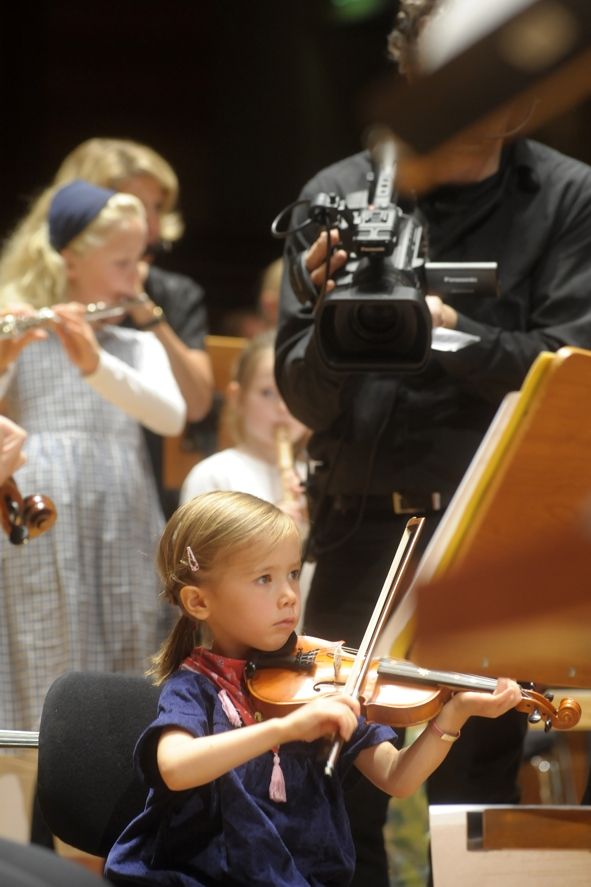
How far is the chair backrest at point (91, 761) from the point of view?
1563mm

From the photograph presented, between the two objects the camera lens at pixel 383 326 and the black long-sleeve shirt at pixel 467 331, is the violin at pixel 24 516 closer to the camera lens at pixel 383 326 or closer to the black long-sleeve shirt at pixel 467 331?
the black long-sleeve shirt at pixel 467 331

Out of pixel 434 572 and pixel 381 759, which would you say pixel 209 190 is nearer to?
pixel 381 759

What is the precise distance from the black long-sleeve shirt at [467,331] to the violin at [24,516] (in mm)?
453

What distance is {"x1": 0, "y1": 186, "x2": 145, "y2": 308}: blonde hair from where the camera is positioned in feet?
8.82

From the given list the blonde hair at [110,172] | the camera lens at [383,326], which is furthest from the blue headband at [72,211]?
the camera lens at [383,326]

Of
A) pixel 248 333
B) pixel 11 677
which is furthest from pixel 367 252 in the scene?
pixel 248 333

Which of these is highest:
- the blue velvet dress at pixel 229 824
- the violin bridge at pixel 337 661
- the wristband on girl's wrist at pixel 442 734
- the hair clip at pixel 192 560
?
the hair clip at pixel 192 560

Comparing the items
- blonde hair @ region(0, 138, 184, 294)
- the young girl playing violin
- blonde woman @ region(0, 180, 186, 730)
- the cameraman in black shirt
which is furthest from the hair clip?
blonde hair @ region(0, 138, 184, 294)

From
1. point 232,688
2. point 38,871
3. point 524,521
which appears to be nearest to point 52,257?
point 232,688

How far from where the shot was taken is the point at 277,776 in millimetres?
1449

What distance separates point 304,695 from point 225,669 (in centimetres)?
13

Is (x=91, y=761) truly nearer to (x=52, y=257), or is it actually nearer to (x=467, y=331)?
(x=467, y=331)

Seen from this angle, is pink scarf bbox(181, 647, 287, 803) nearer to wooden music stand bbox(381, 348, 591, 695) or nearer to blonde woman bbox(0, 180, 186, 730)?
wooden music stand bbox(381, 348, 591, 695)

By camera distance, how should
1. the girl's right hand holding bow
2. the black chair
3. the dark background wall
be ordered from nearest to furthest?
the black chair < the girl's right hand holding bow < the dark background wall
